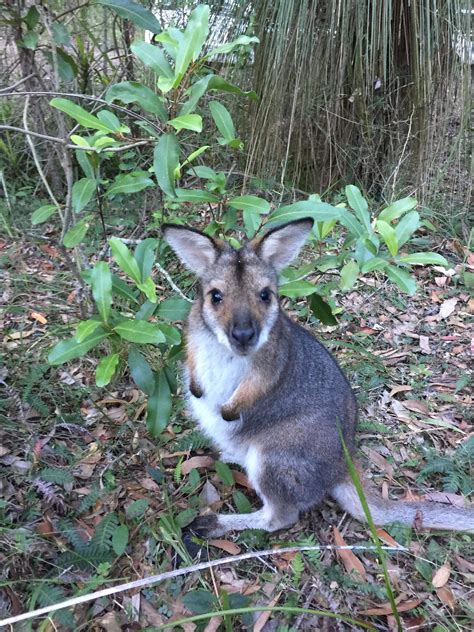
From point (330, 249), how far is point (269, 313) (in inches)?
72.6

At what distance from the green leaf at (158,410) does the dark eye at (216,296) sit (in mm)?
450

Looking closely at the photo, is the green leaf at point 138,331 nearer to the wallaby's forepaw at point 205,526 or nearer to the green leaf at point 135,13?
the wallaby's forepaw at point 205,526

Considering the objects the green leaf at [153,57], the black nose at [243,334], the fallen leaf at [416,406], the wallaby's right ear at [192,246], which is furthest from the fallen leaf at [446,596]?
the green leaf at [153,57]

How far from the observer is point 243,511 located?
2510 millimetres

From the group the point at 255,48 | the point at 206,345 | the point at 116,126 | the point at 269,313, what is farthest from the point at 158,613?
the point at 255,48

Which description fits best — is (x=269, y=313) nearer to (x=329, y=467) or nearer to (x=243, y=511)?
(x=329, y=467)

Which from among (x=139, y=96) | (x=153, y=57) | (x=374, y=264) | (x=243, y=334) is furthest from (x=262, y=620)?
(x=153, y=57)

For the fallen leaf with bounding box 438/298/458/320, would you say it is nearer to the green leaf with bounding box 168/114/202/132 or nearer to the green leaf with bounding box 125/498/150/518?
the green leaf with bounding box 125/498/150/518

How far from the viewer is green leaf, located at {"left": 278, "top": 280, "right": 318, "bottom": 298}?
239 cm

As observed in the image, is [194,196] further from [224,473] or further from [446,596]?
[446,596]

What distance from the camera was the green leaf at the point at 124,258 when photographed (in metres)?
1.99

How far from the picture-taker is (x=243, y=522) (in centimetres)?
242

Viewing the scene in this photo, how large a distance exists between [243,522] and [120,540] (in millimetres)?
556

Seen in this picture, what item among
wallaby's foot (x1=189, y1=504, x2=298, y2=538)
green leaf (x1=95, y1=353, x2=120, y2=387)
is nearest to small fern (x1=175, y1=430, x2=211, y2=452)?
wallaby's foot (x1=189, y1=504, x2=298, y2=538)
